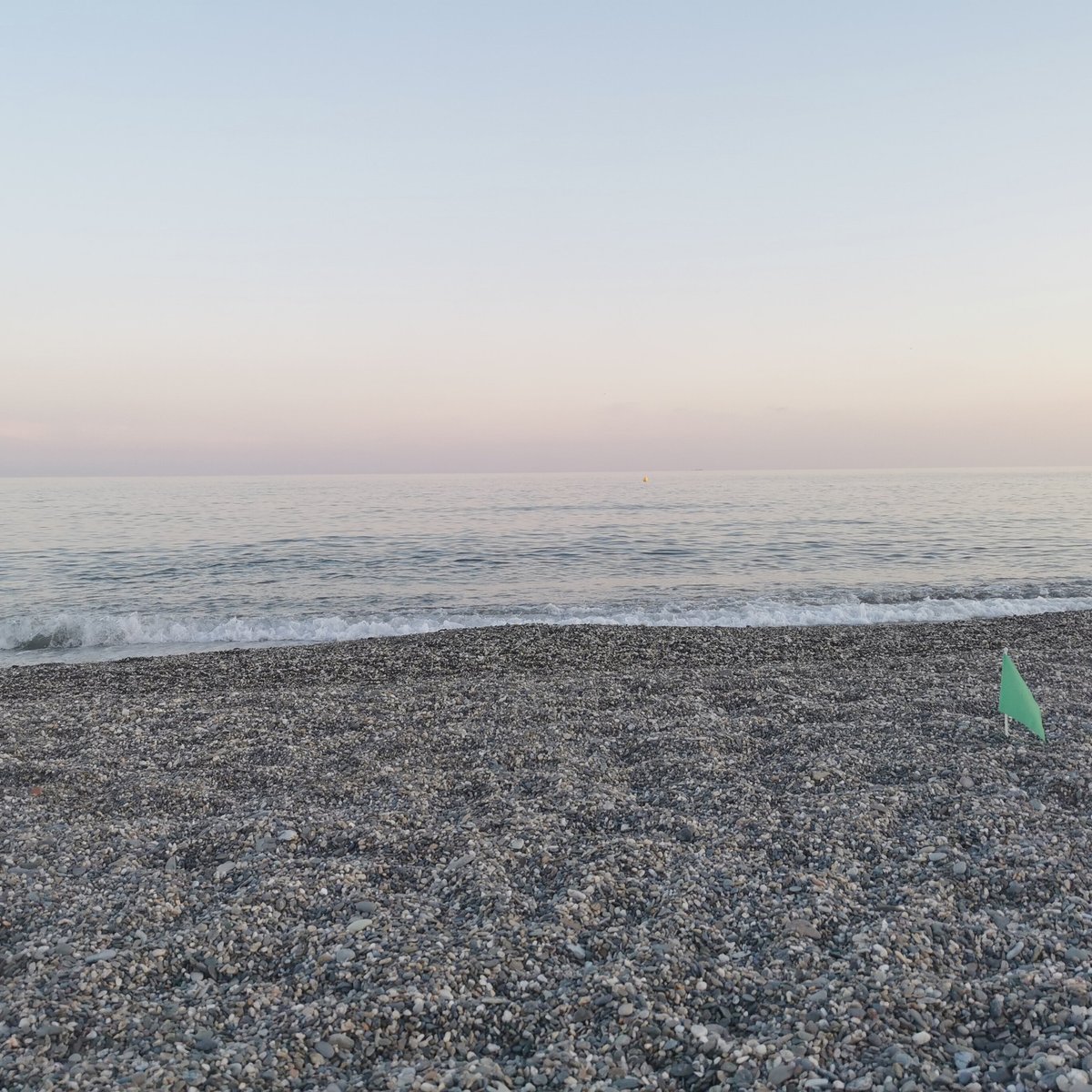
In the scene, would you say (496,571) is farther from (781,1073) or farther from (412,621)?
(781,1073)

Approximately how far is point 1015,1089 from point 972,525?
37.8 metres

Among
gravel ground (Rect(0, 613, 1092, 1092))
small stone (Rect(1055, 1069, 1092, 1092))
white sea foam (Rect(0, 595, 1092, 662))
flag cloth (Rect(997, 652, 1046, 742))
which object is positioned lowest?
white sea foam (Rect(0, 595, 1092, 662))

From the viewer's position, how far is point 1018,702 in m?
6.86

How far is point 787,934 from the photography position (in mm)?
4020

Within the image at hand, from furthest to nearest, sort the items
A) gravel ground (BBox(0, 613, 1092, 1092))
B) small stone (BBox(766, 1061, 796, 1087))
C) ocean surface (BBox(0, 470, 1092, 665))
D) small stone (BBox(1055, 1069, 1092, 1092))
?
1. ocean surface (BBox(0, 470, 1092, 665))
2. gravel ground (BBox(0, 613, 1092, 1092))
3. small stone (BBox(766, 1061, 796, 1087))
4. small stone (BBox(1055, 1069, 1092, 1092))

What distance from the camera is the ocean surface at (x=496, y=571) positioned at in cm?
1712

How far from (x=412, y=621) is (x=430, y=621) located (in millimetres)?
405

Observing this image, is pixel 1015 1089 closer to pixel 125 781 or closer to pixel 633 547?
pixel 125 781

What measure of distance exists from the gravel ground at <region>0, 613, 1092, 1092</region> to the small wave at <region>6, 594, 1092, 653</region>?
7735 mm

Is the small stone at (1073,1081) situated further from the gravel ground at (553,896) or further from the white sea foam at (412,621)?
the white sea foam at (412,621)

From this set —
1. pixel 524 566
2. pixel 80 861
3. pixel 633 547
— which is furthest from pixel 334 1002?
pixel 633 547

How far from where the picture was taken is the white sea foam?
16344 mm

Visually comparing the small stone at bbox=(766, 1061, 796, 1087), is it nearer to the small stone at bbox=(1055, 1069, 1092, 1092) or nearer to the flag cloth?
the small stone at bbox=(1055, 1069, 1092, 1092)

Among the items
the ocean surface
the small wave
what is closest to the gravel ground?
the small wave
